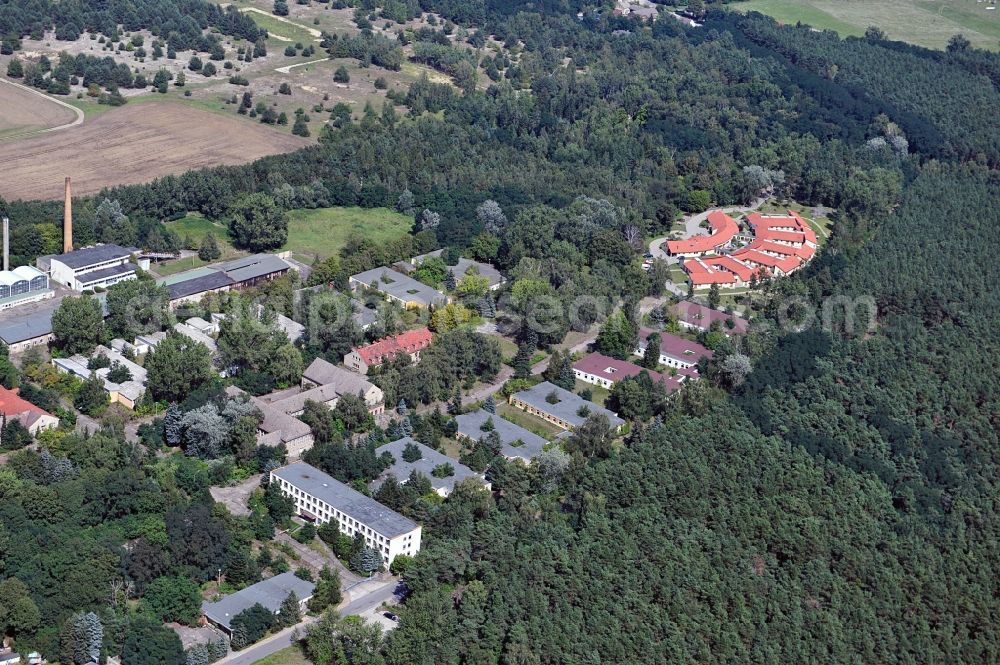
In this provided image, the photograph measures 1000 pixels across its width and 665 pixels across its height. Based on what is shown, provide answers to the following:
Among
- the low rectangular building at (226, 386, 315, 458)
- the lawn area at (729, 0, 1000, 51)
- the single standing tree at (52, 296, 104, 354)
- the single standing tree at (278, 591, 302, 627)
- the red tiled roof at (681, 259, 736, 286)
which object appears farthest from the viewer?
the lawn area at (729, 0, 1000, 51)

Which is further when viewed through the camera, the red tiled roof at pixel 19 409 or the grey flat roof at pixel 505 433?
the grey flat roof at pixel 505 433

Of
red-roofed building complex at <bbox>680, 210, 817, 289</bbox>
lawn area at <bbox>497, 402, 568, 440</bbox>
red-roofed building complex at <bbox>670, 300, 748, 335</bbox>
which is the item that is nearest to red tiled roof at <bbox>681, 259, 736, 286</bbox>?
red-roofed building complex at <bbox>680, 210, 817, 289</bbox>

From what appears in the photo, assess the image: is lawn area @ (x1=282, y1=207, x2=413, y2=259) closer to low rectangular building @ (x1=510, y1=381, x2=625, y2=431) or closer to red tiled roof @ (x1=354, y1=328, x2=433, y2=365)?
red tiled roof @ (x1=354, y1=328, x2=433, y2=365)

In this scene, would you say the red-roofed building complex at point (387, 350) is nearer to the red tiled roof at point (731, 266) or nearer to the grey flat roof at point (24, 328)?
the grey flat roof at point (24, 328)

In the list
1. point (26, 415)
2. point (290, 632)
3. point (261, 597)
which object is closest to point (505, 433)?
point (261, 597)

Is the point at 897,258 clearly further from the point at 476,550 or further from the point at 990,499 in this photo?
the point at 476,550

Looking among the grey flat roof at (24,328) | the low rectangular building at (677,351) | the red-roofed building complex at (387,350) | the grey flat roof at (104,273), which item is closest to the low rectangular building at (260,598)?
the red-roofed building complex at (387,350)
